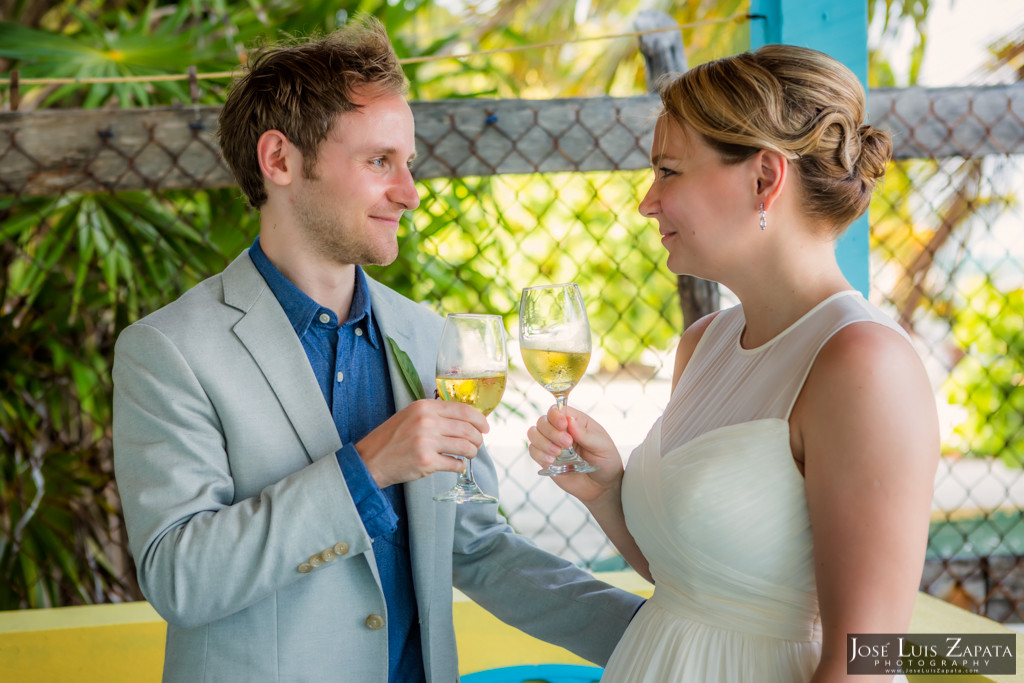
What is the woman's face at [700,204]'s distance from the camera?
141 centimetres

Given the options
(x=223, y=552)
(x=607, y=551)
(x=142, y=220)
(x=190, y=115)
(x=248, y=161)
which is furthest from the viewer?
(x=607, y=551)

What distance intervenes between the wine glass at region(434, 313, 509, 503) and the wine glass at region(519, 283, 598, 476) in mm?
94

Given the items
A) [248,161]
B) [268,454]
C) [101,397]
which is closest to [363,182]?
[248,161]

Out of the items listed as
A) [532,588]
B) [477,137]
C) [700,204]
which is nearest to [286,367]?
[532,588]

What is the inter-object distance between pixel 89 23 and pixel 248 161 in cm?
203

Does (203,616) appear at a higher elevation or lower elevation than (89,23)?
lower

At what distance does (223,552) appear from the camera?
132cm

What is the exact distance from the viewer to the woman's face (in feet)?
4.62

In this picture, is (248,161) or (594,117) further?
(594,117)

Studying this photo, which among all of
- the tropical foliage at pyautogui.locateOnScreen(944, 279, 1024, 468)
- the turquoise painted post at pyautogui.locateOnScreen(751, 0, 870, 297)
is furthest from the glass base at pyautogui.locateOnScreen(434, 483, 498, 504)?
the tropical foliage at pyautogui.locateOnScreen(944, 279, 1024, 468)

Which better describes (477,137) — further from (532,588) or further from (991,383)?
(991,383)

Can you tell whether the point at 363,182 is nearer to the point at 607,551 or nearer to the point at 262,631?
the point at 262,631

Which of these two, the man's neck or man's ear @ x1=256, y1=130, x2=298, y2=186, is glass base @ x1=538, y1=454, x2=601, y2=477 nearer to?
the man's neck

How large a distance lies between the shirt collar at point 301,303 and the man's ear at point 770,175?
742 mm
